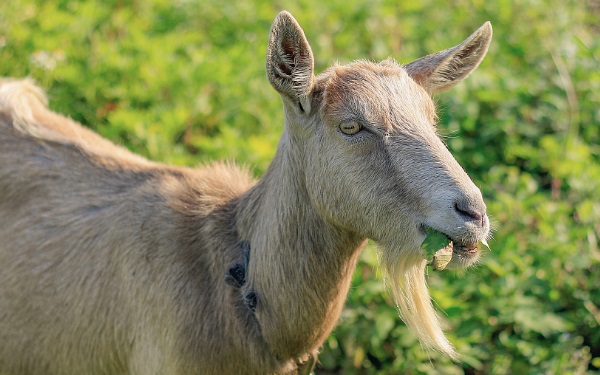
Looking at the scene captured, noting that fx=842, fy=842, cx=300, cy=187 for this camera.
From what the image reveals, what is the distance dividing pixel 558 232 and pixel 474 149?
53.7 inches

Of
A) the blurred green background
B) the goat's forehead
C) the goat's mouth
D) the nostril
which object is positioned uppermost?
the goat's forehead

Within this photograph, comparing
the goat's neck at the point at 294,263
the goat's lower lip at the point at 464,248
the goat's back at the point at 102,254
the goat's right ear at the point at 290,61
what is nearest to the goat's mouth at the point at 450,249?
the goat's lower lip at the point at 464,248

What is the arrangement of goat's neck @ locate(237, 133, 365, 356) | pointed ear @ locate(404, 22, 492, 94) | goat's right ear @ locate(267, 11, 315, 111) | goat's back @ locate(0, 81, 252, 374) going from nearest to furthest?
goat's right ear @ locate(267, 11, 315, 111) < goat's neck @ locate(237, 133, 365, 356) < pointed ear @ locate(404, 22, 492, 94) < goat's back @ locate(0, 81, 252, 374)

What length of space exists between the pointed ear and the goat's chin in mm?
820

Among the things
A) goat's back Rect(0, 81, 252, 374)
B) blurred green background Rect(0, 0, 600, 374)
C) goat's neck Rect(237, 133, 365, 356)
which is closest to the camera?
goat's neck Rect(237, 133, 365, 356)

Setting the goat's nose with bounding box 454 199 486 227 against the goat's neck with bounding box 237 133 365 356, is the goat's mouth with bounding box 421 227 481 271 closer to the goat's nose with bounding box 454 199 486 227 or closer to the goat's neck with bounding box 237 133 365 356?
the goat's nose with bounding box 454 199 486 227

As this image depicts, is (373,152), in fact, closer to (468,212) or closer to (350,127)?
(350,127)

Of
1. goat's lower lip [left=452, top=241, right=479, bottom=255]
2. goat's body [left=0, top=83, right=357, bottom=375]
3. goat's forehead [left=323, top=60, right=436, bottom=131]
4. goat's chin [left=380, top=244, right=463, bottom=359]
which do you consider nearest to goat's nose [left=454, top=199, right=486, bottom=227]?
goat's lower lip [left=452, top=241, right=479, bottom=255]

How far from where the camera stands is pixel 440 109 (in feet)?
14.6

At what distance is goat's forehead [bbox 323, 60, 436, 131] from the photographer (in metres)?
3.35

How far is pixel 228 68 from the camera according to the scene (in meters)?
6.77

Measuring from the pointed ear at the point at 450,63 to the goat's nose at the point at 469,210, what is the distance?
820 mm

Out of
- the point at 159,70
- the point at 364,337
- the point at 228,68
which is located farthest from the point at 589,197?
the point at 159,70

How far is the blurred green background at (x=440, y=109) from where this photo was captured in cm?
503
